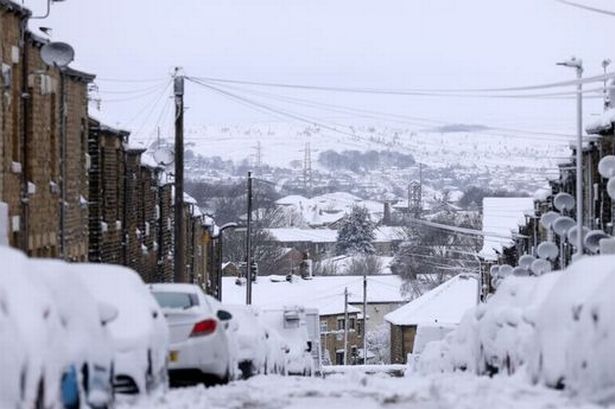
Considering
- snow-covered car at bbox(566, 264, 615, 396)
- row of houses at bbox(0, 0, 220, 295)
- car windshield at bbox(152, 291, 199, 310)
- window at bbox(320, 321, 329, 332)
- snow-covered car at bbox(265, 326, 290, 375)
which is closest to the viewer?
snow-covered car at bbox(566, 264, 615, 396)

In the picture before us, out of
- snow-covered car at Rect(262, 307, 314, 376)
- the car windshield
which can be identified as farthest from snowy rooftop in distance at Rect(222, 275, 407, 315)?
the car windshield

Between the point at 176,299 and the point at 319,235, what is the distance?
518 feet

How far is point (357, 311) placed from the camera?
107 m

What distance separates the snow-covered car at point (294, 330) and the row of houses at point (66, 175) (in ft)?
15.5

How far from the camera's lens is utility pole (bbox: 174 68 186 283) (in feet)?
125

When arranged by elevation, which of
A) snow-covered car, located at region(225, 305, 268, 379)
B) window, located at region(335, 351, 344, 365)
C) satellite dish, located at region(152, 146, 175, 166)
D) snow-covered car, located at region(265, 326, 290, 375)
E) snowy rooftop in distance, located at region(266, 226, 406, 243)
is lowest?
window, located at region(335, 351, 344, 365)

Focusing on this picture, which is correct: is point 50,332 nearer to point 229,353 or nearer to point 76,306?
point 76,306

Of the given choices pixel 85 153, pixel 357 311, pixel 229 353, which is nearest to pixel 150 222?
pixel 85 153

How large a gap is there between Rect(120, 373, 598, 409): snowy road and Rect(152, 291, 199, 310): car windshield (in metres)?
1.31

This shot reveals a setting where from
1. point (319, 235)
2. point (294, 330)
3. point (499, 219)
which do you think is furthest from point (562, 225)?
point (319, 235)

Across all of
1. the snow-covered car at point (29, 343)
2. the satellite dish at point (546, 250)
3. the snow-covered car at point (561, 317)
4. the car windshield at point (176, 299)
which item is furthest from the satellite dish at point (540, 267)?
the snow-covered car at point (29, 343)

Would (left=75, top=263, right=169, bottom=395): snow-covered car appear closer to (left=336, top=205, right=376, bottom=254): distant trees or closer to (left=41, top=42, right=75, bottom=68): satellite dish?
(left=41, top=42, right=75, bottom=68): satellite dish

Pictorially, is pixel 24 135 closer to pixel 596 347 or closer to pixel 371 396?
pixel 371 396

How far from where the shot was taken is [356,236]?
163 meters
